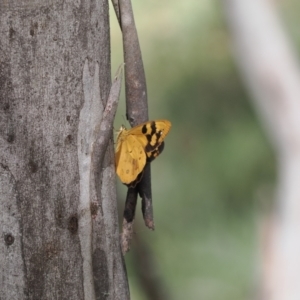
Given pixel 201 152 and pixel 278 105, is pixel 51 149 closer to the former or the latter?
pixel 278 105

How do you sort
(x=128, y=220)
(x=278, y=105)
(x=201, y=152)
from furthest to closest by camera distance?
(x=201, y=152) < (x=278, y=105) < (x=128, y=220)

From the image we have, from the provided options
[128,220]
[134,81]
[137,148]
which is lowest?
[128,220]

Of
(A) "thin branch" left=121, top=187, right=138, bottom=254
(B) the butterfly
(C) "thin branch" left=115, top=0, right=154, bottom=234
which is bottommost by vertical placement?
(A) "thin branch" left=121, top=187, right=138, bottom=254

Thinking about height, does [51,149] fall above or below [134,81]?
below

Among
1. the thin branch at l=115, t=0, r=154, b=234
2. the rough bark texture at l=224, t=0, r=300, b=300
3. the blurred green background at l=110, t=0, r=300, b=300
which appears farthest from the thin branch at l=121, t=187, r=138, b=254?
the blurred green background at l=110, t=0, r=300, b=300

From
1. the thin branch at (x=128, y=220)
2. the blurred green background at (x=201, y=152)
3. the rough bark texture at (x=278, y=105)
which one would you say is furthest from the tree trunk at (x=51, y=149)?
the blurred green background at (x=201, y=152)

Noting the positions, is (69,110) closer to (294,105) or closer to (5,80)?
(5,80)

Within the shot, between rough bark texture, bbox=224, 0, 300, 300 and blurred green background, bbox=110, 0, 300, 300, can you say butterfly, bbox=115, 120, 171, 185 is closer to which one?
rough bark texture, bbox=224, 0, 300, 300

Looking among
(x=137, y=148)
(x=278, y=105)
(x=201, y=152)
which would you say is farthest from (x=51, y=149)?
(x=201, y=152)
